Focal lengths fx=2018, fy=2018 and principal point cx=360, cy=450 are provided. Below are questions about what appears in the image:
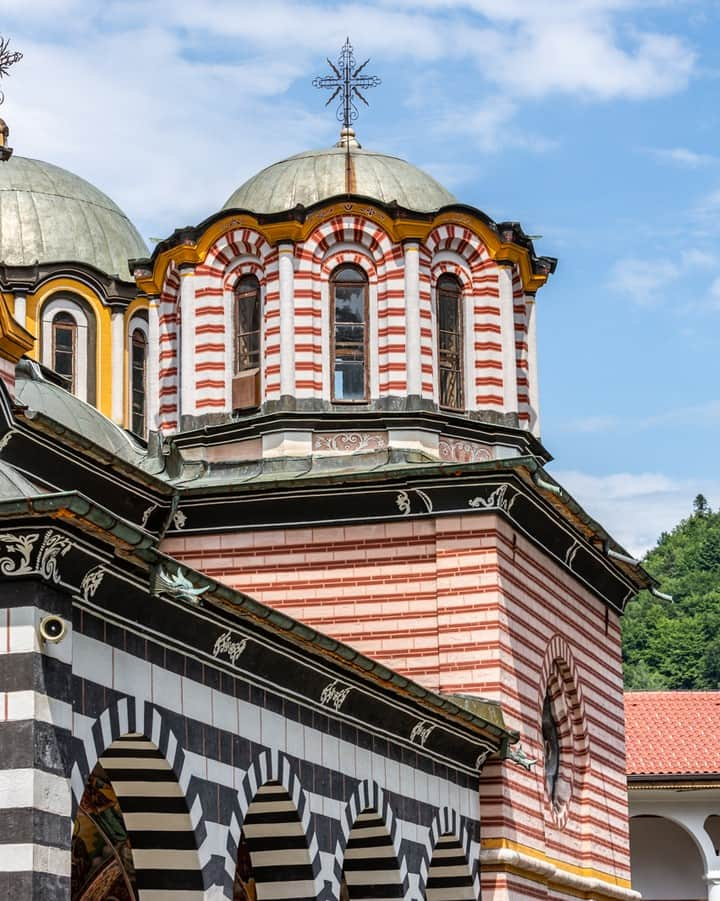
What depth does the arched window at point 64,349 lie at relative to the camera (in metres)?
27.1

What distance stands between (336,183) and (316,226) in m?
0.97

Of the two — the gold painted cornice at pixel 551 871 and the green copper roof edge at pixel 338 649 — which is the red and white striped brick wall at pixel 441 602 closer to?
the gold painted cornice at pixel 551 871

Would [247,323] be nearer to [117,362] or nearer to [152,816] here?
[117,362]

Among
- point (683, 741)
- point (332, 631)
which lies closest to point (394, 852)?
point (332, 631)

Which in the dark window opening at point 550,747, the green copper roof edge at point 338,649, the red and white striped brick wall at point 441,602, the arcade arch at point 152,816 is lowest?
the arcade arch at point 152,816

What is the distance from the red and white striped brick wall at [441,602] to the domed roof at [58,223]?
5.96 metres

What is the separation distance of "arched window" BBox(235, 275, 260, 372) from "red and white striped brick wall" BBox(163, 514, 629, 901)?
2.40m

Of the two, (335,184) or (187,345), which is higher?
(335,184)

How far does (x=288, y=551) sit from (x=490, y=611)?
8.02ft

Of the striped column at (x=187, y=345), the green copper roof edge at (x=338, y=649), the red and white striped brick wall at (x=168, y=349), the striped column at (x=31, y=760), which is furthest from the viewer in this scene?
the red and white striped brick wall at (x=168, y=349)

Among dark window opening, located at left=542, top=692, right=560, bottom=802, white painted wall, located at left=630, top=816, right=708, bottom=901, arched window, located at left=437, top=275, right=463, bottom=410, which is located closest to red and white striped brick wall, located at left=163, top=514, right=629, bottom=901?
dark window opening, located at left=542, top=692, right=560, bottom=802

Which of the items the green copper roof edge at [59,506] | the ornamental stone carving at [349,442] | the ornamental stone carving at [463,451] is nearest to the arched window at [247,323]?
the ornamental stone carving at [349,442]

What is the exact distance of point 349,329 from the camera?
24.3 meters

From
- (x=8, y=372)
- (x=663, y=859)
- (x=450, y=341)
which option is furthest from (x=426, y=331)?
(x=663, y=859)
